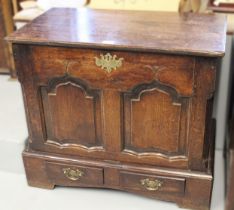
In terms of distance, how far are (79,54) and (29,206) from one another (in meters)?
0.64

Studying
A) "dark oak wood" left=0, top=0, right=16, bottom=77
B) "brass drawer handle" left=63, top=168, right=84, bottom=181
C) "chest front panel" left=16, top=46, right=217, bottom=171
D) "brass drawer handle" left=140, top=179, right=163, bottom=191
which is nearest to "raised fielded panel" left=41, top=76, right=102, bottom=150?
"chest front panel" left=16, top=46, right=217, bottom=171

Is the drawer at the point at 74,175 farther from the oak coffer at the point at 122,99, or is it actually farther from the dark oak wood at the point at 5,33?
the dark oak wood at the point at 5,33

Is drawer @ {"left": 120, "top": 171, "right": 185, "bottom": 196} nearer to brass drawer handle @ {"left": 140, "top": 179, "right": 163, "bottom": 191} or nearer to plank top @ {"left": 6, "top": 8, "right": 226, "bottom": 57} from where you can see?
brass drawer handle @ {"left": 140, "top": 179, "right": 163, "bottom": 191}

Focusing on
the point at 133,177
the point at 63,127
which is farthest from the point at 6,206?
the point at 133,177

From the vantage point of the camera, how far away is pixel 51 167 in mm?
1553

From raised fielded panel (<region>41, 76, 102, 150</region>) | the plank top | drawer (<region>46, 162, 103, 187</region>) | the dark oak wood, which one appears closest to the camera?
the plank top

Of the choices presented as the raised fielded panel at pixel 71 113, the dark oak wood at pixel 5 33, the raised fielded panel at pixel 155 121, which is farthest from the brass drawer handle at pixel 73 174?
the dark oak wood at pixel 5 33

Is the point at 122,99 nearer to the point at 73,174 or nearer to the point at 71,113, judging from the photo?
the point at 71,113

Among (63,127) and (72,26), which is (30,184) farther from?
(72,26)

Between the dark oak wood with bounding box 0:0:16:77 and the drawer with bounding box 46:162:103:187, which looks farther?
the dark oak wood with bounding box 0:0:16:77

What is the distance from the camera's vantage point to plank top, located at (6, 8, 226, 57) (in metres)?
1.23

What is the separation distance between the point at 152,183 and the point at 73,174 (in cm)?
31

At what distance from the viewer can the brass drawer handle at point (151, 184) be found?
4.79 feet

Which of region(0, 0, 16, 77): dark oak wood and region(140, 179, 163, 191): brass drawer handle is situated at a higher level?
region(0, 0, 16, 77): dark oak wood
